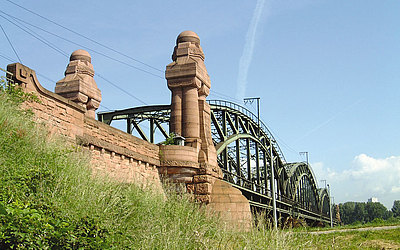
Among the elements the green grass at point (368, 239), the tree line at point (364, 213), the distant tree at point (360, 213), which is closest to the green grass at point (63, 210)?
the green grass at point (368, 239)

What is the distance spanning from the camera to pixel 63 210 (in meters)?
8.11

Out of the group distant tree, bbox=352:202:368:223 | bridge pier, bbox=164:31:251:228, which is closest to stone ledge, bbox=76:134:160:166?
bridge pier, bbox=164:31:251:228

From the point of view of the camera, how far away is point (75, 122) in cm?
1406

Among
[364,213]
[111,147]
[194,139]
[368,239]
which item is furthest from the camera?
[364,213]

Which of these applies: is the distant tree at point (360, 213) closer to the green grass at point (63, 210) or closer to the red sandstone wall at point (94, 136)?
the red sandstone wall at point (94, 136)

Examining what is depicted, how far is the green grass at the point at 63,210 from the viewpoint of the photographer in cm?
729

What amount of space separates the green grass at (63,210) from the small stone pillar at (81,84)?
408 inches

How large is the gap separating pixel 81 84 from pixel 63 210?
583 inches

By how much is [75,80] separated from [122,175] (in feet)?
26.2

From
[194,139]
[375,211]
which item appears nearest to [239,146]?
[194,139]

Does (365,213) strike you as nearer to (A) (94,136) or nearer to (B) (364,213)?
(B) (364,213)

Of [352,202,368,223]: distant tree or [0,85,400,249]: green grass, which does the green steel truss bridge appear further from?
[352,202,368,223]: distant tree

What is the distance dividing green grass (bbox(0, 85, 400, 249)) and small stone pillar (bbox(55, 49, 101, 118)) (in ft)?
34.0

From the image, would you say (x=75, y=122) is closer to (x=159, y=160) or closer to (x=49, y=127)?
(x=49, y=127)
